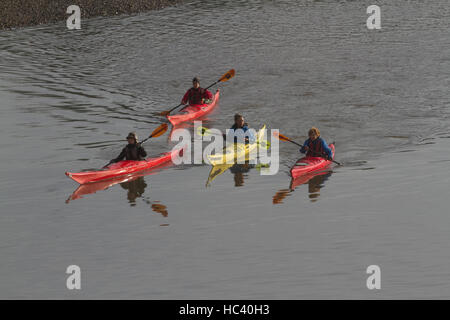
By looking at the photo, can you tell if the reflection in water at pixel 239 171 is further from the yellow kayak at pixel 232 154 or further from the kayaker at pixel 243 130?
the kayaker at pixel 243 130

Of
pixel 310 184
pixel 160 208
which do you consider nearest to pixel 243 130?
pixel 310 184

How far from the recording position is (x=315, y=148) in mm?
20734

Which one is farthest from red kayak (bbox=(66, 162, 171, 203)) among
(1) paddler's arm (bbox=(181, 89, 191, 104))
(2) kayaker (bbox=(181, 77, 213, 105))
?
(2) kayaker (bbox=(181, 77, 213, 105))

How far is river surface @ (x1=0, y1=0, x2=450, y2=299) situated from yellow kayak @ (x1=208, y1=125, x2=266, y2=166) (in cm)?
47

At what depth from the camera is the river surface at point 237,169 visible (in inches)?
566

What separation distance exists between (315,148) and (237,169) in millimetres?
2386

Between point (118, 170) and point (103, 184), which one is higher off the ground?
point (118, 170)

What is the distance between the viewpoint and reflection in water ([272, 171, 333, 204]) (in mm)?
18562

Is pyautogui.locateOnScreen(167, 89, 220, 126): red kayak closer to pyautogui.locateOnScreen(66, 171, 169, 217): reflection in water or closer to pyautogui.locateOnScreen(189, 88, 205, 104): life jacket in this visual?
pyautogui.locateOnScreen(189, 88, 205, 104): life jacket

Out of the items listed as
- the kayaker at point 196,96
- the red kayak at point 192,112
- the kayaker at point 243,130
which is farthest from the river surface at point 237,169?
the kayaker at point 243,130

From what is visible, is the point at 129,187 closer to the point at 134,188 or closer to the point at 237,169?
the point at 134,188

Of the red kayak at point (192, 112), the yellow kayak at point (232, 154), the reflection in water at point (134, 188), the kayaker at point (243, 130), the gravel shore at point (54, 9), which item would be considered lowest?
the reflection in water at point (134, 188)

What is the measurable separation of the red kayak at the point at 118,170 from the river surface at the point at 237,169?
433mm

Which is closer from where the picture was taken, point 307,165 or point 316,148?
point 307,165
